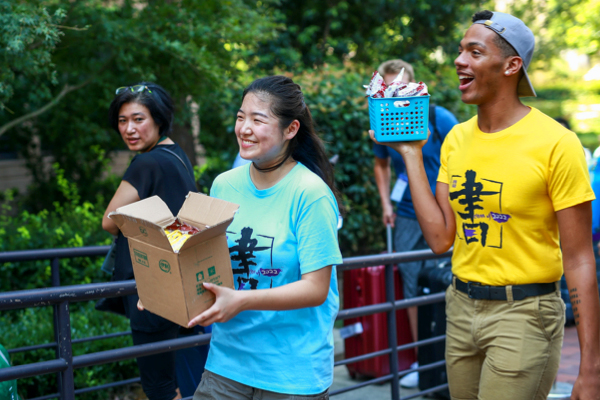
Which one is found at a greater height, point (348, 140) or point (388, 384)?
point (348, 140)

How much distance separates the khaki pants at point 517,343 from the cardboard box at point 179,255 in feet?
3.40

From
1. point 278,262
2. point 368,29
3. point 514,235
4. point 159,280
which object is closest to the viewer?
point 159,280

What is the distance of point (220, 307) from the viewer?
1725 mm

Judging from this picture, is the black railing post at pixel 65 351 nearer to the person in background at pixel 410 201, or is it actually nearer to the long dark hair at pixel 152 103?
the long dark hair at pixel 152 103

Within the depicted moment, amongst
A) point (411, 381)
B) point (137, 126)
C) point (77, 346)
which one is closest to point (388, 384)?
point (411, 381)

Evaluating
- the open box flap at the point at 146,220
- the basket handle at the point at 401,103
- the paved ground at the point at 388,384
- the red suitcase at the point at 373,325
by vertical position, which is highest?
the basket handle at the point at 401,103

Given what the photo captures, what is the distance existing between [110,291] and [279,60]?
8.33 m

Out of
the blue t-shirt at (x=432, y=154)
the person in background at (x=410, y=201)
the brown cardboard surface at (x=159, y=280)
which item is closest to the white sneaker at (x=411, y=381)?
the person in background at (x=410, y=201)

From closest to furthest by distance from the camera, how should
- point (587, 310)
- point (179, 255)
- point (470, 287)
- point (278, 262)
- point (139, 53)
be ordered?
point (179, 255) < point (278, 262) < point (587, 310) < point (470, 287) < point (139, 53)

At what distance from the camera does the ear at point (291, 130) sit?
2.10m

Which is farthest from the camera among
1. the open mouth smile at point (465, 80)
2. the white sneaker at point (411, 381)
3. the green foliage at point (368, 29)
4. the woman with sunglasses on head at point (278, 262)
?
the green foliage at point (368, 29)

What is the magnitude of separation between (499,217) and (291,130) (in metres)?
0.85

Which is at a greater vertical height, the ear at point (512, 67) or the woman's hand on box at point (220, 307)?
the ear at point (512, 67)

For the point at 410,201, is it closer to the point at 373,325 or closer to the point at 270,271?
the point at 373,325
